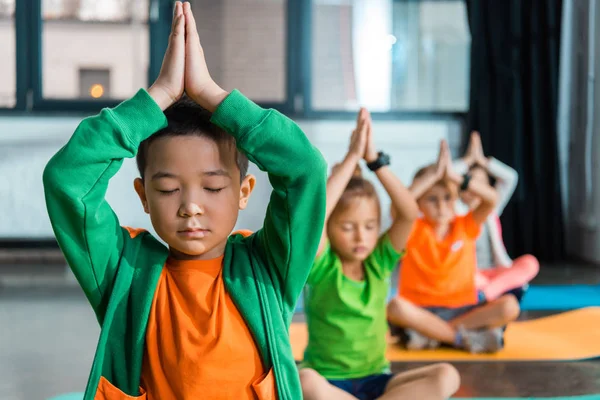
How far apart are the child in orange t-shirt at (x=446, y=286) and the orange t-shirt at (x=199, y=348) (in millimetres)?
1586

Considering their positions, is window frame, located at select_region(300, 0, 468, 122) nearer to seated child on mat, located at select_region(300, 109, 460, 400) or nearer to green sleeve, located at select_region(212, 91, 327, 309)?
seated child on mat, located at select_region(300, 109, 460, 400)

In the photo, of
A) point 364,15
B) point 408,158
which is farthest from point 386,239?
point 364,15

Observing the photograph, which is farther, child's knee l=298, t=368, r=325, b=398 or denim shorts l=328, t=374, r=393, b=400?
denim shorts l=328, t=374, r=393, b=400

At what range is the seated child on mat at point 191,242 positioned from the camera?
1046 millimetres

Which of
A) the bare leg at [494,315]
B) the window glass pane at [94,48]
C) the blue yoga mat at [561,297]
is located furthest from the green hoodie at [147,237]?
the window glass pane at [94,48]

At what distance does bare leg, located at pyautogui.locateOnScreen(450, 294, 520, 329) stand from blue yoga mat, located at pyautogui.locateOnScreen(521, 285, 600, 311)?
0.78 m

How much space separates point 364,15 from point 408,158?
4.30 feet

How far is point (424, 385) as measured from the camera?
1735mm

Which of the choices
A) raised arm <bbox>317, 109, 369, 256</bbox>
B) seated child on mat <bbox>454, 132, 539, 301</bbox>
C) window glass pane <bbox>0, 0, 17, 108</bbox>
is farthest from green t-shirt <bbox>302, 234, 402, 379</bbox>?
window glass pane <bbox>0, 0, 17, 108</bbox>

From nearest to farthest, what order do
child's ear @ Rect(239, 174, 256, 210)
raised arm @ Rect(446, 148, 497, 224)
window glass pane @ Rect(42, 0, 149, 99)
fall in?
child's ear @ Rect(239, 174, 256, 210) < raised arm @ Rect(446, 148, 497, 224) < window glass pane @ Rect(42, 0, 149, 99)

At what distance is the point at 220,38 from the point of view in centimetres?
618

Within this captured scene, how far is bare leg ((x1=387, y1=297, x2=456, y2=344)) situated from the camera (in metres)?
2.65

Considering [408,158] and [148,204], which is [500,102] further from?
[148,204]

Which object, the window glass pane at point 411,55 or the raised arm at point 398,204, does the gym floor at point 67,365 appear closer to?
the raised arm at point 398,204
